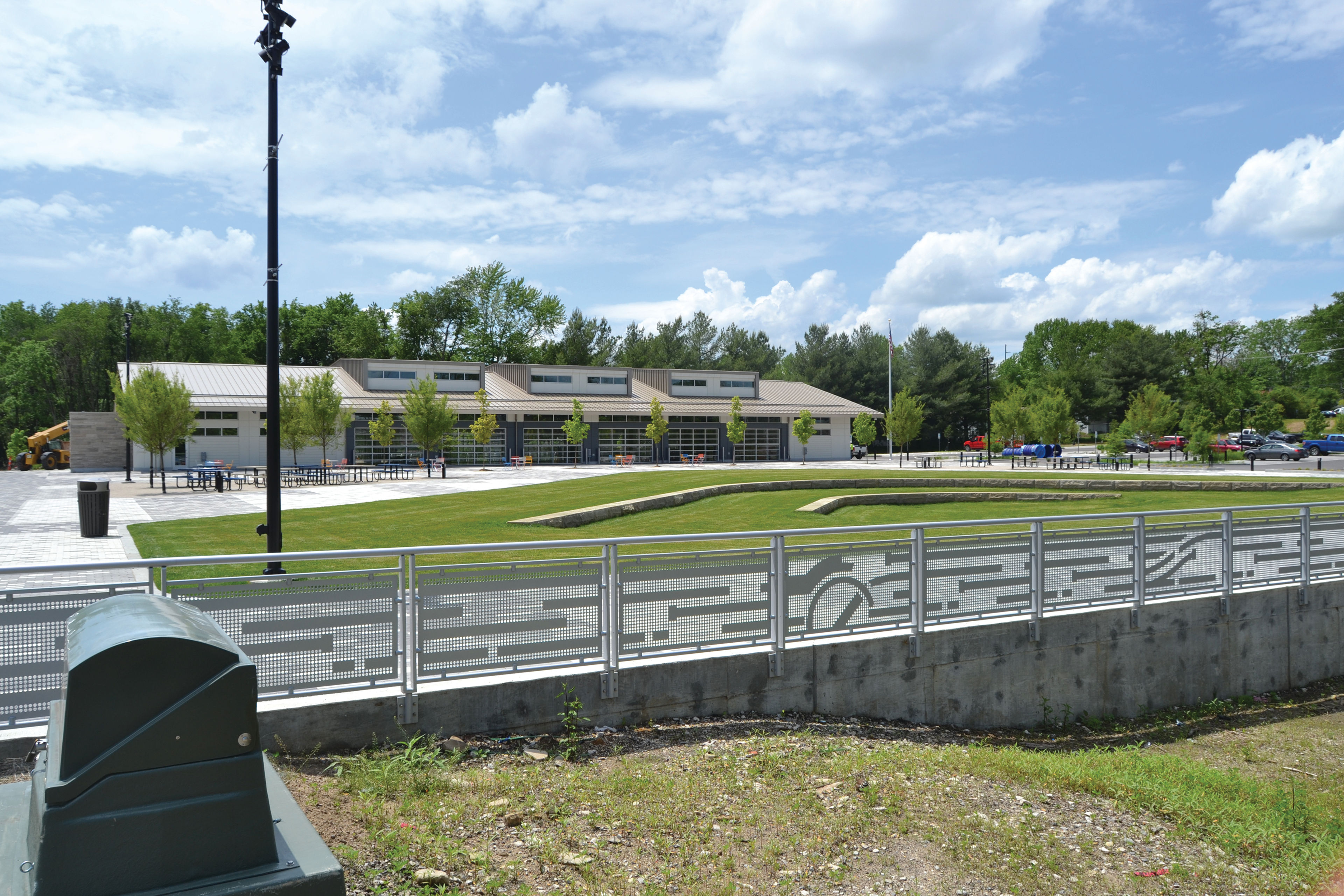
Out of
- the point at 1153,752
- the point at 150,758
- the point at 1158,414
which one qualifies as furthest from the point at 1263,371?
the point at 150,758

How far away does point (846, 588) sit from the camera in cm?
838

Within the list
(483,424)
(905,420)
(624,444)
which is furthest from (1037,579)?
(905,420)

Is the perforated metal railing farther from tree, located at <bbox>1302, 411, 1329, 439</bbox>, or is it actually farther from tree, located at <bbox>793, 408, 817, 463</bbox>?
tree, located at <bbox>1302, 411, 1329, 439</bbox>

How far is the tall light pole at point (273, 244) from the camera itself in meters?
11.8

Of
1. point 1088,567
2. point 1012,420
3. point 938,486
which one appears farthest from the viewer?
point 1012,420

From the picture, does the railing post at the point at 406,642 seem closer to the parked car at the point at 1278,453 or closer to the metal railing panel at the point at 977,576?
the metal railing panel at the point at 977,576

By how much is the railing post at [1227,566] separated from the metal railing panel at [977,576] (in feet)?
11.5

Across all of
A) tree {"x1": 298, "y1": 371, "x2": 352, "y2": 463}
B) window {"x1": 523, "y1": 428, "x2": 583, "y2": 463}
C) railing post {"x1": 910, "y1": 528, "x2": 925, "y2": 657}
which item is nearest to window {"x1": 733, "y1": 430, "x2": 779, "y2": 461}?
window {"x1": 523, "y1": 428, "x2": 583, "y2": 463}

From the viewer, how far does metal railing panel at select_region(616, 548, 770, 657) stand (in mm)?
7383

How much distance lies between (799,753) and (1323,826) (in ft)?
13.2

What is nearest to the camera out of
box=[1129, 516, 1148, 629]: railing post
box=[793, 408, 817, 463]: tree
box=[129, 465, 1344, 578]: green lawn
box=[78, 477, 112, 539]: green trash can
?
box=[1129, 516, 1148, 629]: railing post

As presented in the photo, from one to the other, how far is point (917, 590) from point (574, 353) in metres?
81.9

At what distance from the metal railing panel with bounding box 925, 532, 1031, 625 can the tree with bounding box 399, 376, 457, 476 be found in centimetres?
3651

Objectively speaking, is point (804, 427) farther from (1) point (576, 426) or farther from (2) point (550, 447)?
(2) point (550, 447)
